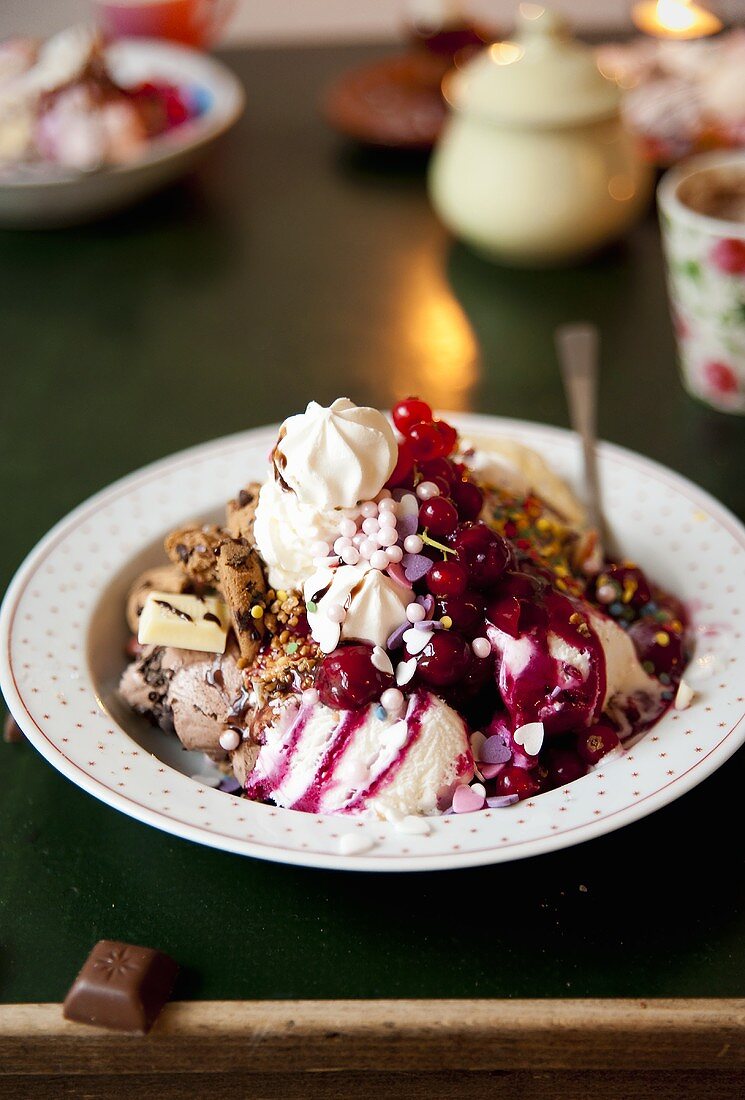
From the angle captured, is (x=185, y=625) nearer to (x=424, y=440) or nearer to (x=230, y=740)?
(x=230, y=740)

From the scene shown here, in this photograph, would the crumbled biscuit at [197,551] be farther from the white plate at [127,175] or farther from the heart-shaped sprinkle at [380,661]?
the white plate at [127,175]

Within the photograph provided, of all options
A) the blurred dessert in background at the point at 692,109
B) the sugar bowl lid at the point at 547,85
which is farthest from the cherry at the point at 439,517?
the blurred dessert in background at the point at 692,109

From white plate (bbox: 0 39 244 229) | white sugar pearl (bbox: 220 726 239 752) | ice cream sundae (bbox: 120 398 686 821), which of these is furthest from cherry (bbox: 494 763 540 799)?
white plate (bbox: 0 39 244 229)

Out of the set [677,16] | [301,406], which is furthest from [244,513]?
[677,16]

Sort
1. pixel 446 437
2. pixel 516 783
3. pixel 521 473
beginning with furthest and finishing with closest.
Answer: pixel 521 473, pixel 446 437, pixel 516 783

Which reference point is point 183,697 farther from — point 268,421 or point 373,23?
point 373,23

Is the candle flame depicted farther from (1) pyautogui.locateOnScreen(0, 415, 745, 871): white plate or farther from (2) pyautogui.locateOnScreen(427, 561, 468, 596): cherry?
(2) pyautogui.locateOnScreen(427, 561, 468, 596): cherry
